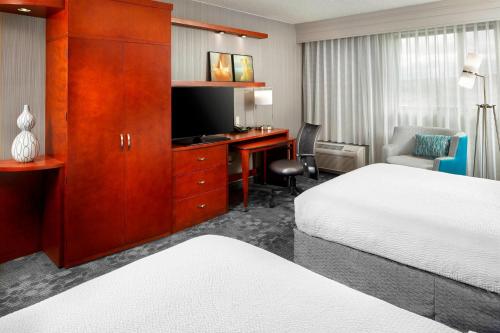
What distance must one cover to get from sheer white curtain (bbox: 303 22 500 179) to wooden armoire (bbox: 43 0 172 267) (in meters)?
3.68

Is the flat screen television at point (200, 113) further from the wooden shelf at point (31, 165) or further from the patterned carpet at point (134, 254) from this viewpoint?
the wooden shelf at point (31, 165)

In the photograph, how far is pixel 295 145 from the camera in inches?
204

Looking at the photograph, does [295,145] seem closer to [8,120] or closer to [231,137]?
[231,137]

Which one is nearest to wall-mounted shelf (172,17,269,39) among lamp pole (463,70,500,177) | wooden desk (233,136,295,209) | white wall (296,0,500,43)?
white wall (296,0,500,43)

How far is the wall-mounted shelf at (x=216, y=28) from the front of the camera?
418 cm

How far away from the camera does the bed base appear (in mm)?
1750

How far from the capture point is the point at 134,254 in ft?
10.3

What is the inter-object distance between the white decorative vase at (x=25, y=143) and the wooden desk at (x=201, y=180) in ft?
3.98

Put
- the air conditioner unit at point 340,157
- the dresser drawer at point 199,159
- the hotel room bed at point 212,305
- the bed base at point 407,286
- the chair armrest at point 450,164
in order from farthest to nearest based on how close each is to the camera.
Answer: the air conditioner unit at point 340,157 < the chair armrest at point 450,164 < the dresser drawer at point 199,159 < the bed base at point 407,286 < the hotel room bed at point 212,305

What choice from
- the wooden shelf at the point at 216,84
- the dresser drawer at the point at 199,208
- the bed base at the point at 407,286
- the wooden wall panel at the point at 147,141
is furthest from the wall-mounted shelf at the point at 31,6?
the bed base at the point at 407,286

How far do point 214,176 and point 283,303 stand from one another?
2.97 meters

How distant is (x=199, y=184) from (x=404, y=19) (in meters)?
3.86

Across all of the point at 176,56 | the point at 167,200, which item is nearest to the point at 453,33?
the point at 176,56

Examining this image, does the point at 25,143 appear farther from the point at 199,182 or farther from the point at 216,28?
the point at 216,28
